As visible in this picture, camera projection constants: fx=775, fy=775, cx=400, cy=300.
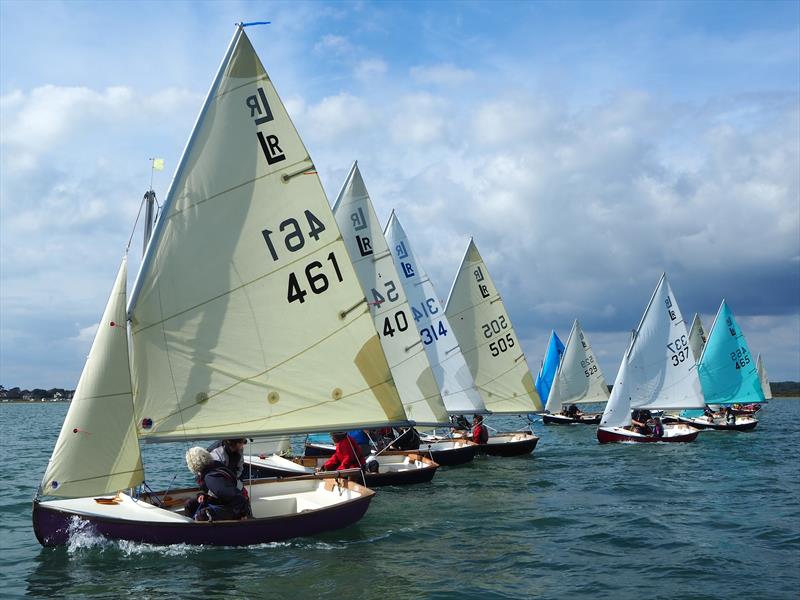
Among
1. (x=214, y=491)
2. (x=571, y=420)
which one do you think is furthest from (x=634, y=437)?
(x=214, y=491)

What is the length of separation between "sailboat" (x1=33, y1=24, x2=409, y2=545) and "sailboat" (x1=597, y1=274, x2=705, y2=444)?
22.7 meters

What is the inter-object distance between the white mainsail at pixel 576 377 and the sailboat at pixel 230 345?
4306cm

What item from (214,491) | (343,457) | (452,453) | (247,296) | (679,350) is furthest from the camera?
(679,350)

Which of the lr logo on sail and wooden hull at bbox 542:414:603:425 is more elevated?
the lr logo on sail

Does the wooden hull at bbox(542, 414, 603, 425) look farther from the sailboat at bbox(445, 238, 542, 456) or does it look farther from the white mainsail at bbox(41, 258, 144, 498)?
the white mainsail at bbox(41, 258, 144, 498)

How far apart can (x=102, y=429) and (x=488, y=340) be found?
898 inches

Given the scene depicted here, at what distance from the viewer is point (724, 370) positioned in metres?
49.4

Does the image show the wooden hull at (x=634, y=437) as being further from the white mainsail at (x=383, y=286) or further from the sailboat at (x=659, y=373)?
the white mainsail at (x=383, y=286)

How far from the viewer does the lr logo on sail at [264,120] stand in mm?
15031

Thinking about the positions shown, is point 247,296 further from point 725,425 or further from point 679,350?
point 725,425

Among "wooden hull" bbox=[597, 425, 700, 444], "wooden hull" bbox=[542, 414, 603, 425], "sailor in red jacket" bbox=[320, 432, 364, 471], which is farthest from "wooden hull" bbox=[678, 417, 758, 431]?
"sailor in red jacket" bbox=[320, 432, 364, 471]

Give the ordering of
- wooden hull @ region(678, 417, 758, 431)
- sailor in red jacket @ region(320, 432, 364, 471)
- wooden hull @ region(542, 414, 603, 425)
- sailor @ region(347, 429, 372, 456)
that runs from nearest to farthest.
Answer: sailor in red jacket @ region(320, 432, 364, 471), sailor @ region(347, 429, 372, 456), wooden hull @ region(678, 417, 758, 431), wooden hull @ region(542, 414, 603, 425)

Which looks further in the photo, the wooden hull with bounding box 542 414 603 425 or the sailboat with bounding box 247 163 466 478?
the wooden hull with bounding box 542 414 603 425

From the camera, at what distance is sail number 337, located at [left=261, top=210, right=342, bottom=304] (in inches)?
597
